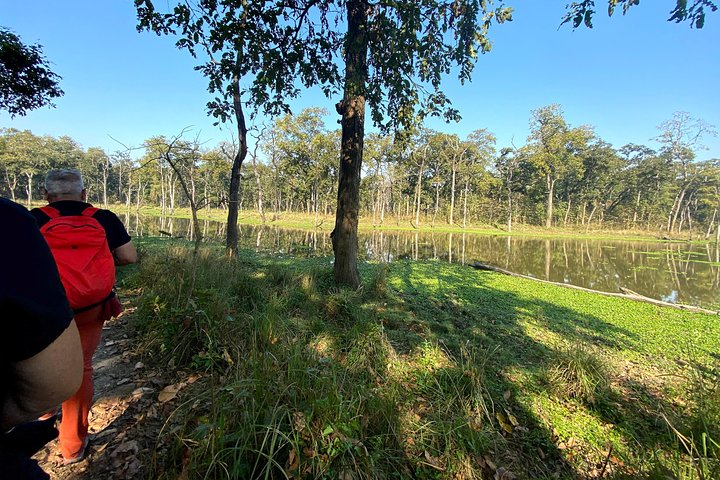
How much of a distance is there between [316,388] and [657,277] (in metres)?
18.1

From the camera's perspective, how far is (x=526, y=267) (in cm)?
1585

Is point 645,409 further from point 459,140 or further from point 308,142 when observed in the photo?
point 459,140

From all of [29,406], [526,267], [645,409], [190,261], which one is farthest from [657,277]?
[29,406]

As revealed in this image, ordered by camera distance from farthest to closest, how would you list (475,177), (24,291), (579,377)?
(475,177) → (579,377) → (24,291)

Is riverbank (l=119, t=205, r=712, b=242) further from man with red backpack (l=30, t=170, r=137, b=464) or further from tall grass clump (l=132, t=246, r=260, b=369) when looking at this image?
man with red backpack (l=30, t=170, r=137, b=464)

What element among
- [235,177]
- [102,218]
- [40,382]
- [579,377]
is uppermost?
[235,177]

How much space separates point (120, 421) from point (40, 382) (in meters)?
2.17

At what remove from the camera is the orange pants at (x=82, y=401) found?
2.06 m

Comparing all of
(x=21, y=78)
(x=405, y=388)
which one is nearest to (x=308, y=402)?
(x=405, y=388)

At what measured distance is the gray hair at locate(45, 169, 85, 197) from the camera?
2.10m

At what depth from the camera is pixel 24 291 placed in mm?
741

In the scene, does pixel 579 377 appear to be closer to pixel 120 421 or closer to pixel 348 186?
pixel 120 421

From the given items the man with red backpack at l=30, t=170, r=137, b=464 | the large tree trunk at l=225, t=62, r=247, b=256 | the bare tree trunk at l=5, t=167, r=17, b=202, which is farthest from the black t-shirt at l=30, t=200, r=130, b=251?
the bare tree trunk at l=5, t=167, r=17, b=202

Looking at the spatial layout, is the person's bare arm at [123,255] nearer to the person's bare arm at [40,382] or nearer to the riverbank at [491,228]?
the person's bare arm at [40,382]
